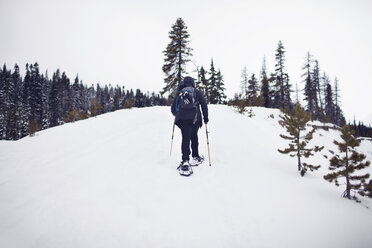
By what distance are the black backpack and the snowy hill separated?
179 cm

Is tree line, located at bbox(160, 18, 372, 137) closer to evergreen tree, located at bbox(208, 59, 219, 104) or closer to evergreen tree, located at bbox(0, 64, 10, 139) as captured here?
evergreen tree, located at bbox(208, 59, 219, 104)

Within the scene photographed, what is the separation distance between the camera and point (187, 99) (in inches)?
182

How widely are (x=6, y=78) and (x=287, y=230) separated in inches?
3107

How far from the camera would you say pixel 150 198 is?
331 centimetres

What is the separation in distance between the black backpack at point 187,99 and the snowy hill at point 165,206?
1789mm

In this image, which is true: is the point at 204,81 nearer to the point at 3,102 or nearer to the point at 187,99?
the point at 187,99

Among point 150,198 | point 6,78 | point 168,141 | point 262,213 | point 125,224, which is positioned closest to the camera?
point 125,224

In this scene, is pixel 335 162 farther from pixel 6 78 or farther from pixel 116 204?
pixel 6 78

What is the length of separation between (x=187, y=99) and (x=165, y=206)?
2.79 meters

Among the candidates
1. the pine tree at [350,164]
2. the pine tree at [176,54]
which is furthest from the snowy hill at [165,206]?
the pine tree at [176,54]

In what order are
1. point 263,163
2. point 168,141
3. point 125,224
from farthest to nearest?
point 168,141 < point 263,163 < point 125,224

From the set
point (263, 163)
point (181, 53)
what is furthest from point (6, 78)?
point (263, 163)

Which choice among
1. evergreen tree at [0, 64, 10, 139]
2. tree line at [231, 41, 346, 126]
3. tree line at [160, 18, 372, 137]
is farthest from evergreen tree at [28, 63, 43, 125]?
tree line at [231, 41, 346, 126]

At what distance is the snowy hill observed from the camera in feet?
8.09
